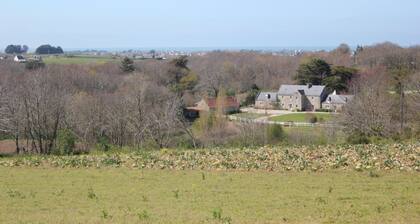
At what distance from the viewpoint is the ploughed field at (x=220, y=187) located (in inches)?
490

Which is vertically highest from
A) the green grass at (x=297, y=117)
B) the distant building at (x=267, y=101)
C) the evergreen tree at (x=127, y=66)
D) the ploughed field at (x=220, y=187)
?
the evergreen tree at (x=127, y=66)

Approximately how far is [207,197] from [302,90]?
267 ft

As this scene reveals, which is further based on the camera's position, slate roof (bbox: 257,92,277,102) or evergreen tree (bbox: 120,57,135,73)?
evergreen tree (bbox: 120,57,135,73)

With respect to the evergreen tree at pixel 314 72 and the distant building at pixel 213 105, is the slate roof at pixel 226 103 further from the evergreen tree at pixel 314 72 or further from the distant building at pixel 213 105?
the evergreen tree at pixel 314 72

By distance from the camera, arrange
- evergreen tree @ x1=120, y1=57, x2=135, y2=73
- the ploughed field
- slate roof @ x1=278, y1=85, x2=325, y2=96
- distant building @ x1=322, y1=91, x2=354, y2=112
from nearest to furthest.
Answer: the ploughed field
distant building @ x1=322, y1=91, x2=354, y2=112
slate roof @ x1=278, y1=85, x2=325, y2=96
evergreen tree @ x1=120, y1=57, x2=135, y2=73

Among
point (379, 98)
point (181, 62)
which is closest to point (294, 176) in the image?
point (379, 98)

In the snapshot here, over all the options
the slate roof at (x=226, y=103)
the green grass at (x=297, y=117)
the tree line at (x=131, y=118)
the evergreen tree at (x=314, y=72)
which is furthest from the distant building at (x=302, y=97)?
the tree line at (x=131, y=118)

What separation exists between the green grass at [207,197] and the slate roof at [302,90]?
244 feet

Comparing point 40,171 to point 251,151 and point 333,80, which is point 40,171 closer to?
point 251,151

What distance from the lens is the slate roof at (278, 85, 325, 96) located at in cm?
9200

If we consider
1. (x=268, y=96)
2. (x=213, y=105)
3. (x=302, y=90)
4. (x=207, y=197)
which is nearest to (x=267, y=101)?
(x=268, y=96)

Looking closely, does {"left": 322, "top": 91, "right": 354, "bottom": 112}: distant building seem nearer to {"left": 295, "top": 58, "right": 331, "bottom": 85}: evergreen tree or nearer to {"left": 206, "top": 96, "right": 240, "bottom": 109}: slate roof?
{"left": 295, "top": 58, "right": 331, "bottom": 85}: evergreen tree

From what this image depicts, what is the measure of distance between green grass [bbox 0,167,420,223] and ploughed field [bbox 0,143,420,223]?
25mm

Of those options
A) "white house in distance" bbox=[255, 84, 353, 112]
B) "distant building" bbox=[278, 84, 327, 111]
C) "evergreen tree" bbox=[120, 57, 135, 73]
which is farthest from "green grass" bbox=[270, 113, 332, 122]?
"evergreen tree" bbox=[120, 57, 135, 73]
